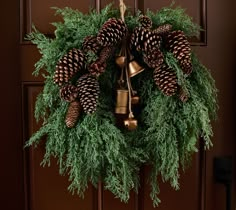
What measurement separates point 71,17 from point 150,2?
299 millimetres

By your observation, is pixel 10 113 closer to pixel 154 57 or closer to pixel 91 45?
pixel 91 45

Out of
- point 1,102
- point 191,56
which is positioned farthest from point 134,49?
point 1,102

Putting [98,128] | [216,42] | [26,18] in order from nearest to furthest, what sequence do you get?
[98,128] → [26,18] → [216,42]

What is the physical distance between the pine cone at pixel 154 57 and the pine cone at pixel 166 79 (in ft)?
0.04

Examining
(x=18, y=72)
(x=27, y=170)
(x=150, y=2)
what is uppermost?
(x=150, y=2)

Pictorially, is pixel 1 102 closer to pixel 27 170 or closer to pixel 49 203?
pixel 27 170

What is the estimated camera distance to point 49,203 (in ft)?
3.24

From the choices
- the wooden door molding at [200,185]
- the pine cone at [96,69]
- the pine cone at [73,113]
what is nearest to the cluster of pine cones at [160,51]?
the pine cone at [96,69]

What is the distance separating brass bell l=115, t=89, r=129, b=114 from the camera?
2.68ft

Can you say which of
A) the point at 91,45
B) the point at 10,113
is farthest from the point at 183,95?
the point at 10,113

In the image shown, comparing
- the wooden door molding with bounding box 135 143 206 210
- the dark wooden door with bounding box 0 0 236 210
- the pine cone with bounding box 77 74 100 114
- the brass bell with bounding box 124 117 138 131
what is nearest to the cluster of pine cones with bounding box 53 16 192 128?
the pine cone with bounding box 77 74 100 114

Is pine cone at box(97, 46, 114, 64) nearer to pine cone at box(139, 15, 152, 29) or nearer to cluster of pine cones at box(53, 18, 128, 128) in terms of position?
cluster of pine cones at box(53, 18, 128, 128)

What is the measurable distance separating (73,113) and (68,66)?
119 millimetres

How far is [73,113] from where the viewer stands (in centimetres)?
79
